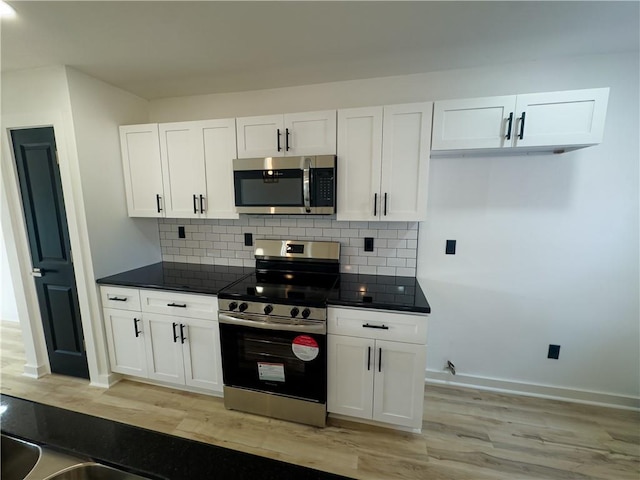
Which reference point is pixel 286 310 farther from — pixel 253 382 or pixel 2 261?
pixel 2 261

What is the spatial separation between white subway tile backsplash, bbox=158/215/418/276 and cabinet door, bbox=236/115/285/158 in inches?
24.2

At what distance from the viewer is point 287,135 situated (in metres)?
2.11

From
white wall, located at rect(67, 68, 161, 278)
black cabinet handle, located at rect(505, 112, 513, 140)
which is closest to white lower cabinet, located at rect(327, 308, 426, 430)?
black cabinet handle, located at rect(505, 112, 513, 140)

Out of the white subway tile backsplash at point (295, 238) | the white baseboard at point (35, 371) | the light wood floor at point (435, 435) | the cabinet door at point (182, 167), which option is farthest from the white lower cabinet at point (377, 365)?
the white baseboard at point (35, 371)

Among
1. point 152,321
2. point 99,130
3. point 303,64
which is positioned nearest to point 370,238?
point 303,64

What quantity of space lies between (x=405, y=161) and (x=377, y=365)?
1.43 meters

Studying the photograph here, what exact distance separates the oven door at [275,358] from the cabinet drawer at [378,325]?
0.41ft

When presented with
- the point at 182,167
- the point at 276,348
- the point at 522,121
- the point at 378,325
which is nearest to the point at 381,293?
the point at 378,325

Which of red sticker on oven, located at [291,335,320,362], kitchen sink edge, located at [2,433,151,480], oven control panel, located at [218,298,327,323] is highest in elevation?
kitchen sink edge, located at [2,433,151,480]

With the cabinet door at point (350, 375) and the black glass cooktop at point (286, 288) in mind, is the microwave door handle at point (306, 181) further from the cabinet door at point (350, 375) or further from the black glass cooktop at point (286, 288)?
the cabinet door at point (350, 375)

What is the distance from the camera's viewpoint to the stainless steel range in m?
1.88

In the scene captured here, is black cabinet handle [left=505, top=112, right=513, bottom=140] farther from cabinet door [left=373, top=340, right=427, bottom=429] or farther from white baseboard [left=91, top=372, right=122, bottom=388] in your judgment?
white baseboard [left=91, top=372, right=122, bottom=388]

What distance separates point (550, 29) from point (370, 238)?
1715 mm

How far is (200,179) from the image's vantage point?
2377 mm
